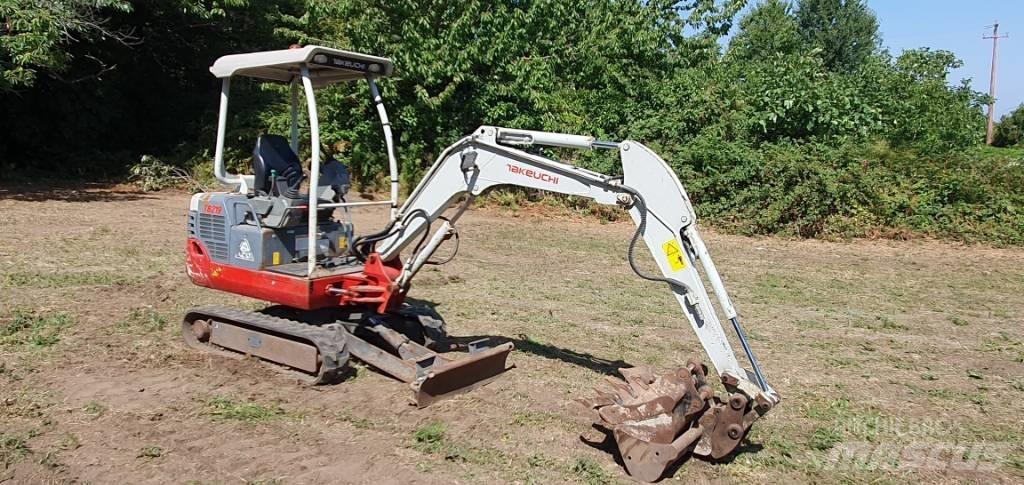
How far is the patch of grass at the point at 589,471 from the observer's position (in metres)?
4.58

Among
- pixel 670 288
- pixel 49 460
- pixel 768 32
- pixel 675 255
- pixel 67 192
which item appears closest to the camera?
pixel 49 460

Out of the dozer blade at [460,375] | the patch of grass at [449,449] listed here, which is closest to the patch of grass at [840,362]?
the dozer blade at [460,375]

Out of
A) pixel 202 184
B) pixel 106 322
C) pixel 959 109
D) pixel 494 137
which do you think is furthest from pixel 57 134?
pixel 959 109

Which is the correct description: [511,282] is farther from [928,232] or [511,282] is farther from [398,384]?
[928,232]

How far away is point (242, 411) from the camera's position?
18.0ft

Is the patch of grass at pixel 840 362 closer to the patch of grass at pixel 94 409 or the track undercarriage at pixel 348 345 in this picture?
the track undercarriage at pixel 348 345

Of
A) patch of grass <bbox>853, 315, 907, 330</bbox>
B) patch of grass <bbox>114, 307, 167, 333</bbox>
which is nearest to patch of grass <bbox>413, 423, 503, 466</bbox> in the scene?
patch of grass <bbox>114, 307, 167, 333</bbox>

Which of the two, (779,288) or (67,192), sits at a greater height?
(67,192)

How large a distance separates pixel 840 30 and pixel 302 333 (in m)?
41.7

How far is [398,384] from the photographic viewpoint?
6059 mm

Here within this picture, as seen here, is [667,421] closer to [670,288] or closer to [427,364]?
[670,288]

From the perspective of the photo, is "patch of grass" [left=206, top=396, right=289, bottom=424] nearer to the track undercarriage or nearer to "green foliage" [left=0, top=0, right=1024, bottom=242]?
the track undercarriage

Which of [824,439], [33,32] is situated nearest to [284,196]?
[824,439]

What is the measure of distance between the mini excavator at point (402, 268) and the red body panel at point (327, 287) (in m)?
0.01
